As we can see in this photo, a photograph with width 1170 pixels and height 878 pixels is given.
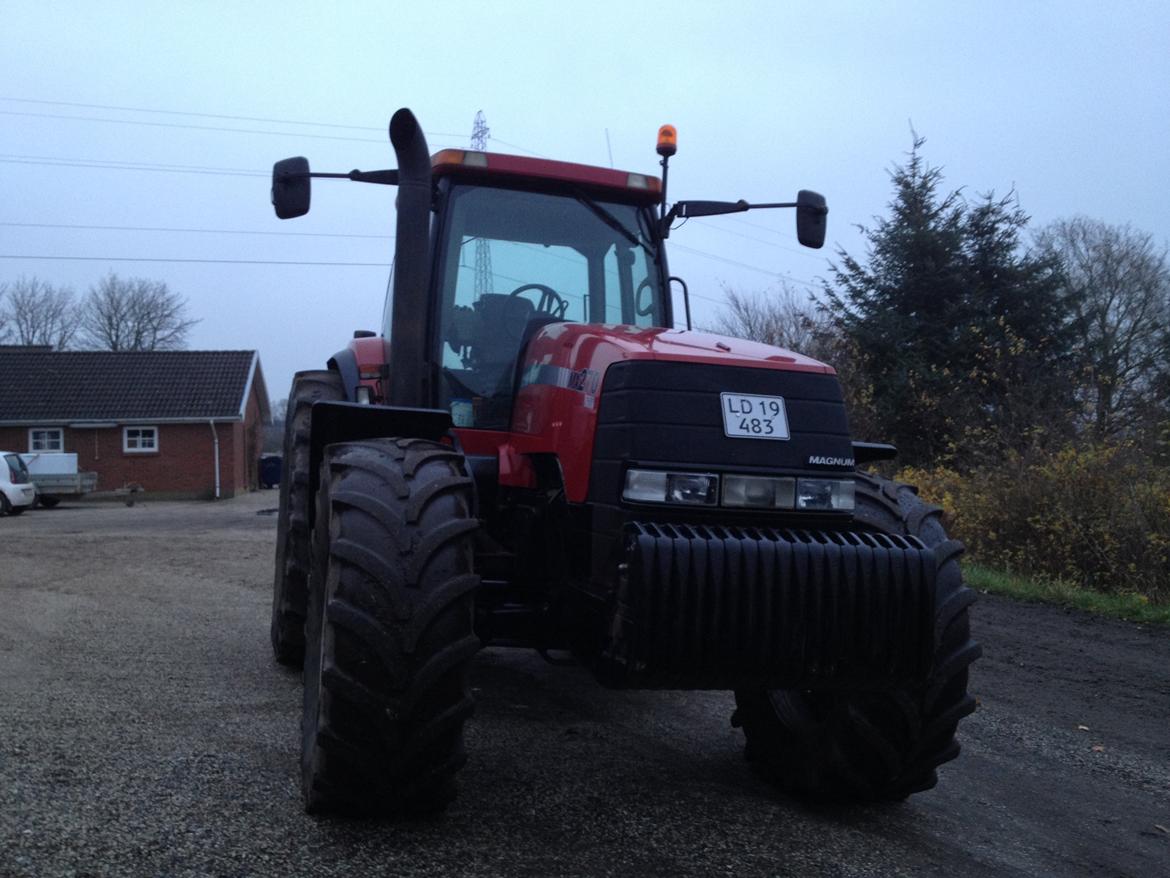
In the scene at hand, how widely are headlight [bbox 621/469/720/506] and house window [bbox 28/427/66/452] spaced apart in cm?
3809

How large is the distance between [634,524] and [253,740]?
217 cm

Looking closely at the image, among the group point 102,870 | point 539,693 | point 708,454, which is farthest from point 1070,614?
point 102,870

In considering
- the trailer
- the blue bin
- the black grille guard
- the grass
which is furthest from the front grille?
the trailer

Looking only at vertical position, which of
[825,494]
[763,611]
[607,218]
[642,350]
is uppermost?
[607,218]

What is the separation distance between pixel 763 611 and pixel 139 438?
37429 millimetres

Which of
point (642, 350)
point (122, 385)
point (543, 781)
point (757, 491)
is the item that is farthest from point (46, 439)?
point (757, 491)

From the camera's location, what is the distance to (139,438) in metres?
38.1

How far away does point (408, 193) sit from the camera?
4684 millimetres

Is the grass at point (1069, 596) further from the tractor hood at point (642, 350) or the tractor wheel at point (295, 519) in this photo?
the tractor wheel at point (295, 519)

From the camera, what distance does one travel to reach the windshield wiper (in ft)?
18.4

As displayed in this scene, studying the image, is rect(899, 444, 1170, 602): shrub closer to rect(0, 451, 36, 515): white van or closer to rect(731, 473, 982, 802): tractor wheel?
rect(731, 473, 982, 802): tractor wheel

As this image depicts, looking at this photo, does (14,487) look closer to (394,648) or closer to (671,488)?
(394,648)

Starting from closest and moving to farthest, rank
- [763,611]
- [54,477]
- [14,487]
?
[763,611] < [14,487] < [54,477]

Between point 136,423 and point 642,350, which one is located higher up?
point 642,350
